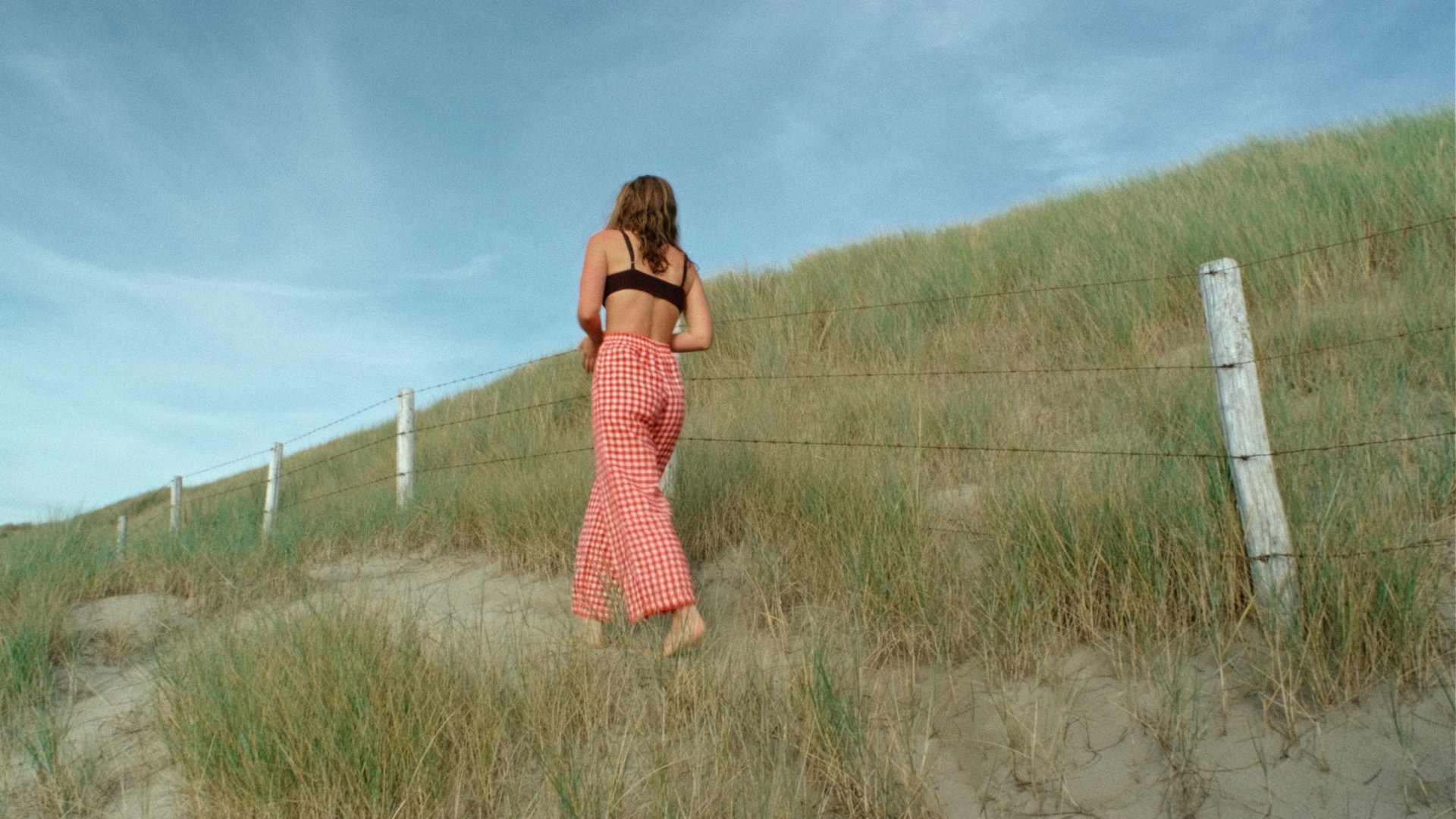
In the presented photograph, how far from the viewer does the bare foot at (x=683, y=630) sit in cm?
338

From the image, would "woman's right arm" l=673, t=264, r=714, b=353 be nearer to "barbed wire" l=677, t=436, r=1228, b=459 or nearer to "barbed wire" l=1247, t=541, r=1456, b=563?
"barbed wire" l=677, t=436, r=1228, b=459

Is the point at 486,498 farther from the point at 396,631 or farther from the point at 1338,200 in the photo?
the point at 1338,200

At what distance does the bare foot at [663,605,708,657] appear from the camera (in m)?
3.38

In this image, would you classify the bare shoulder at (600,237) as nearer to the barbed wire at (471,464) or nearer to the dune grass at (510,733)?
the dune grass at (510,733)

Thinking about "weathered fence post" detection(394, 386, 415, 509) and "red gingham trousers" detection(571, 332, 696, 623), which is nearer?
"red gingham trousers" detection(571, 332, 696, 623)

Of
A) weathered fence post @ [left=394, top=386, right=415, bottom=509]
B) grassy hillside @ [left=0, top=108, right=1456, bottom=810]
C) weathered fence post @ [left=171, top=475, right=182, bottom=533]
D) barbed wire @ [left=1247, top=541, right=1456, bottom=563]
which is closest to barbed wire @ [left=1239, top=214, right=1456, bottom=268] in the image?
grassy hillside @ [left=0, top=108, right=1456, bottom=810]

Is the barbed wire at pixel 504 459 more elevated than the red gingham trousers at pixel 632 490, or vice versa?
the barbed wire at pixel 504 459

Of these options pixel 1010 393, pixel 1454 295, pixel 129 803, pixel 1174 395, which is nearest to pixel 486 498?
pixel 129 803

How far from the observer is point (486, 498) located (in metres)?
5.88

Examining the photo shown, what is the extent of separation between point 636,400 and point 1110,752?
2.00m

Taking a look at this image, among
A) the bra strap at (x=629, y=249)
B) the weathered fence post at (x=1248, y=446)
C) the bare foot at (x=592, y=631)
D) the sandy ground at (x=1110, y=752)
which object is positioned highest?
the bra strap at (x=629, y=249)

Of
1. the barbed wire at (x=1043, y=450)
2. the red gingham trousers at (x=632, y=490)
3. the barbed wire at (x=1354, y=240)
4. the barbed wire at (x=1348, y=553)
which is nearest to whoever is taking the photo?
the barbed wire at (x=1348, y=553)

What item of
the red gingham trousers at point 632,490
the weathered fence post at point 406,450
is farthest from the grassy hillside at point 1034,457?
the red gingham trousers at point 632,490

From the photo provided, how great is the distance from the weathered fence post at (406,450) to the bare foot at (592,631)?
327cm
